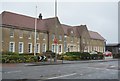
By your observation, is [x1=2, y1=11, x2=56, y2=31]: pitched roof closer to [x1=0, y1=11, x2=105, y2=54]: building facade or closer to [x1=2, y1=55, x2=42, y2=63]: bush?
[x1=0, y1=11, x2=105, y2=54]: building facade

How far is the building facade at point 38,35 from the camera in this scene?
151ft

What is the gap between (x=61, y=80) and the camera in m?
12.6

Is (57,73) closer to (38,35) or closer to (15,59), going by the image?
(15,59)

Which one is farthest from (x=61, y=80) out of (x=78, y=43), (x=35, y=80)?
(x=78, y=43)

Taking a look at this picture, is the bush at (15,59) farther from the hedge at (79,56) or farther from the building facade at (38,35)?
the hedge at (79,56)

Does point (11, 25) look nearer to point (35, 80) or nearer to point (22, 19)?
point (22, 19)

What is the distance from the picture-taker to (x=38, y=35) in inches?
2098

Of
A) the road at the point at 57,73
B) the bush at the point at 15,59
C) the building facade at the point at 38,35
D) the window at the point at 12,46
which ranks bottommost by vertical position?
the road at the point at 57,73

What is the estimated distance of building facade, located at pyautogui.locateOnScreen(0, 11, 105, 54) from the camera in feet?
151

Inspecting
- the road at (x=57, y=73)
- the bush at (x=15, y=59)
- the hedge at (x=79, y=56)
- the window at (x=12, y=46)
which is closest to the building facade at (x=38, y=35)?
the window at (x=12, y=46)

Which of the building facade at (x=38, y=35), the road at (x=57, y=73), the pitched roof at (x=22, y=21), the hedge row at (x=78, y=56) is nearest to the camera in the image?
the road at (x=57, y=73)

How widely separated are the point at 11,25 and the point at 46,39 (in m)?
11.2

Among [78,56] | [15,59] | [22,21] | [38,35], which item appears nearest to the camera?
[15,59]

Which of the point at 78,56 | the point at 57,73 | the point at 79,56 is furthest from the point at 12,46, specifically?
the point at 57,73
